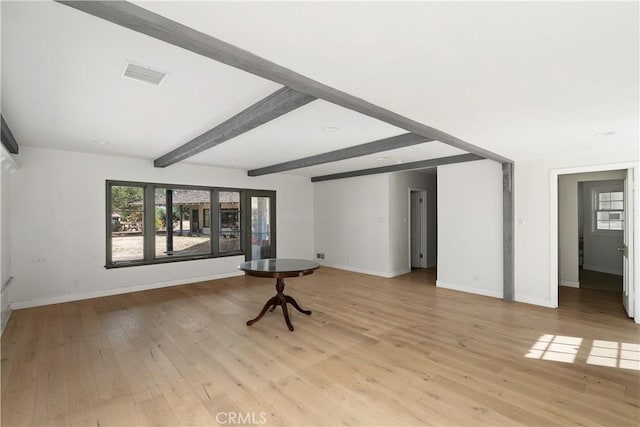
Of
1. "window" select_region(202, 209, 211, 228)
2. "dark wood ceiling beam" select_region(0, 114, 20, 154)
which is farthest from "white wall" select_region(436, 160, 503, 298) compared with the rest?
"dark wood ceiling beam" select_region(0, 114, 20, 154)

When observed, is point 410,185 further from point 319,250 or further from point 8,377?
point 8,377

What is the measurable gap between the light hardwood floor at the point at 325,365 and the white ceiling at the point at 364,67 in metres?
2.21

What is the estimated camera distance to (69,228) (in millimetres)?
4840

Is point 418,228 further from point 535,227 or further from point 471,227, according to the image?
point 535,227

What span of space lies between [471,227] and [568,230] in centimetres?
209

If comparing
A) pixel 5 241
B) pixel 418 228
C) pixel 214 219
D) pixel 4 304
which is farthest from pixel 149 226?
pixel 418 228

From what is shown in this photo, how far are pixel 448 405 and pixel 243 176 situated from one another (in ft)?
19.3

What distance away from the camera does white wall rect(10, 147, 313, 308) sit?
14.7 ft

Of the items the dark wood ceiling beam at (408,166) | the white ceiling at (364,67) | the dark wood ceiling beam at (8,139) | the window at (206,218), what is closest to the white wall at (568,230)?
the dark wood ceiling beam at (408,166)

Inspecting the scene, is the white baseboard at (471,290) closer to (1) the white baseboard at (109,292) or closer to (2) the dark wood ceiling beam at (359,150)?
(2) the dark wood ceiling beam at (359,150)

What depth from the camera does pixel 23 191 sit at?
4.46 m

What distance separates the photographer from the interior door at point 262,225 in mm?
7145

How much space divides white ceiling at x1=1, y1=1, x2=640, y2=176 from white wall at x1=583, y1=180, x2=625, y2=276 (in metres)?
4.17

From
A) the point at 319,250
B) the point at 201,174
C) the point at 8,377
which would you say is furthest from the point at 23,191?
the point at 319,250
